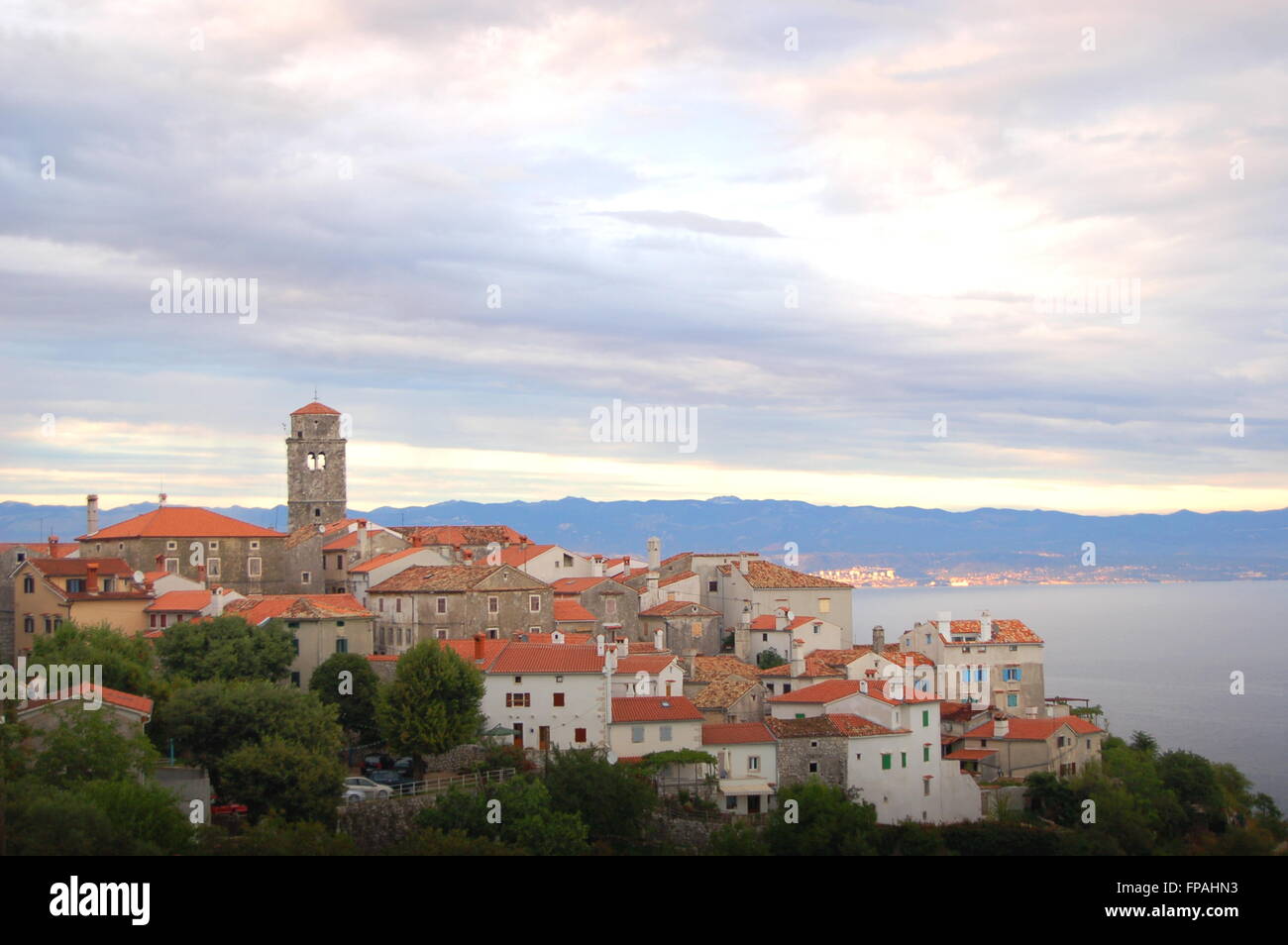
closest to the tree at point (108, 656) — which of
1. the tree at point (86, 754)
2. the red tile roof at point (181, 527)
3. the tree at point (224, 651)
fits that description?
the tree at point (224, 651)

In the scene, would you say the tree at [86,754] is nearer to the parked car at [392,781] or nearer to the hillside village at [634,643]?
the hillside village at [634,643]

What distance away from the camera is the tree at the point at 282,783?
3966 cm

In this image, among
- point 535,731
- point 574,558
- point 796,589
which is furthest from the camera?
point 574,558

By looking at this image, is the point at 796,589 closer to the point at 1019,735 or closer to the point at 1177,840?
the point at 1019,735

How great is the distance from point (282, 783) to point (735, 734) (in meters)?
17.2

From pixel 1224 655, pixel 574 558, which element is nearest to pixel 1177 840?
pixel 574 558

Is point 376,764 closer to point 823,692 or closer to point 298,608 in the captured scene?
point 298,608

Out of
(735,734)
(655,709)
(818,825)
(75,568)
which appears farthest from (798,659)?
(75,568)

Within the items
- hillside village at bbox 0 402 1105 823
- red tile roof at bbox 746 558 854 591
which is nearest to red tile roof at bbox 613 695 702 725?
hillside village at bbox 0 402 1105 823

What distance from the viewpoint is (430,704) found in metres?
47.2

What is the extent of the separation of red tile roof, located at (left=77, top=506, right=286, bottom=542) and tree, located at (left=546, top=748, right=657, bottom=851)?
36.2 meters
